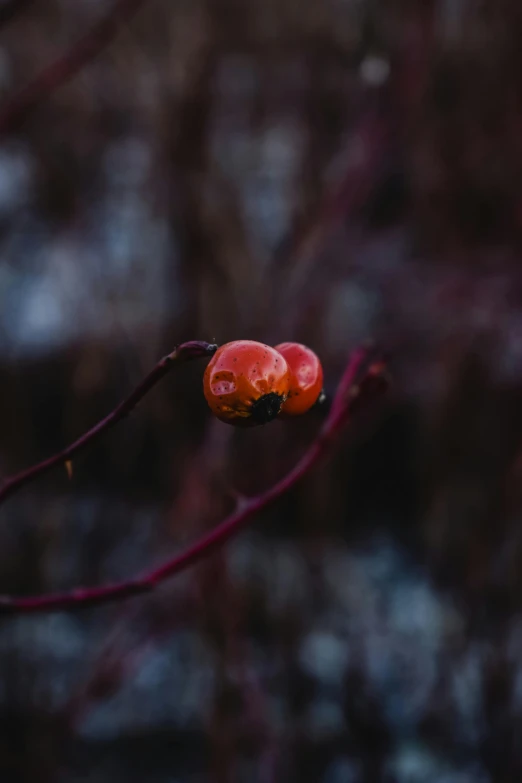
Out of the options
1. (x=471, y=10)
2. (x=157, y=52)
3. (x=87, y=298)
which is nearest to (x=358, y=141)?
(x=471, y=10)

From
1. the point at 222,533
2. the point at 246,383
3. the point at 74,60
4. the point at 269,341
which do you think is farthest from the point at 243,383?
the point at 269,341

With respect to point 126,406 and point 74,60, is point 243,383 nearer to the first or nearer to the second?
point 126,406

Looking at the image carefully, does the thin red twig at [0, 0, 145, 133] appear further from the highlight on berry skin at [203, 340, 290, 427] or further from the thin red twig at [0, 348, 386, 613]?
the highlight on berry skin at [203, 340, 290, 427]

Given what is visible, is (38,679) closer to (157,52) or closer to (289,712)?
(289,712)

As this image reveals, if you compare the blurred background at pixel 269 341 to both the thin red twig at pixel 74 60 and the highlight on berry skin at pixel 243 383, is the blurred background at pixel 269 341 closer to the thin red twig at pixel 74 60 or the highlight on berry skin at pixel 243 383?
the thin red twig at pixel 74 60

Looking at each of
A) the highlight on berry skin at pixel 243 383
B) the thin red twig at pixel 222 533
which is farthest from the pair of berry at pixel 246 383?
the thin red twig at pixel 222 533

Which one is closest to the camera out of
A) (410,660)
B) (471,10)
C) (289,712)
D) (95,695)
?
(95,695)
